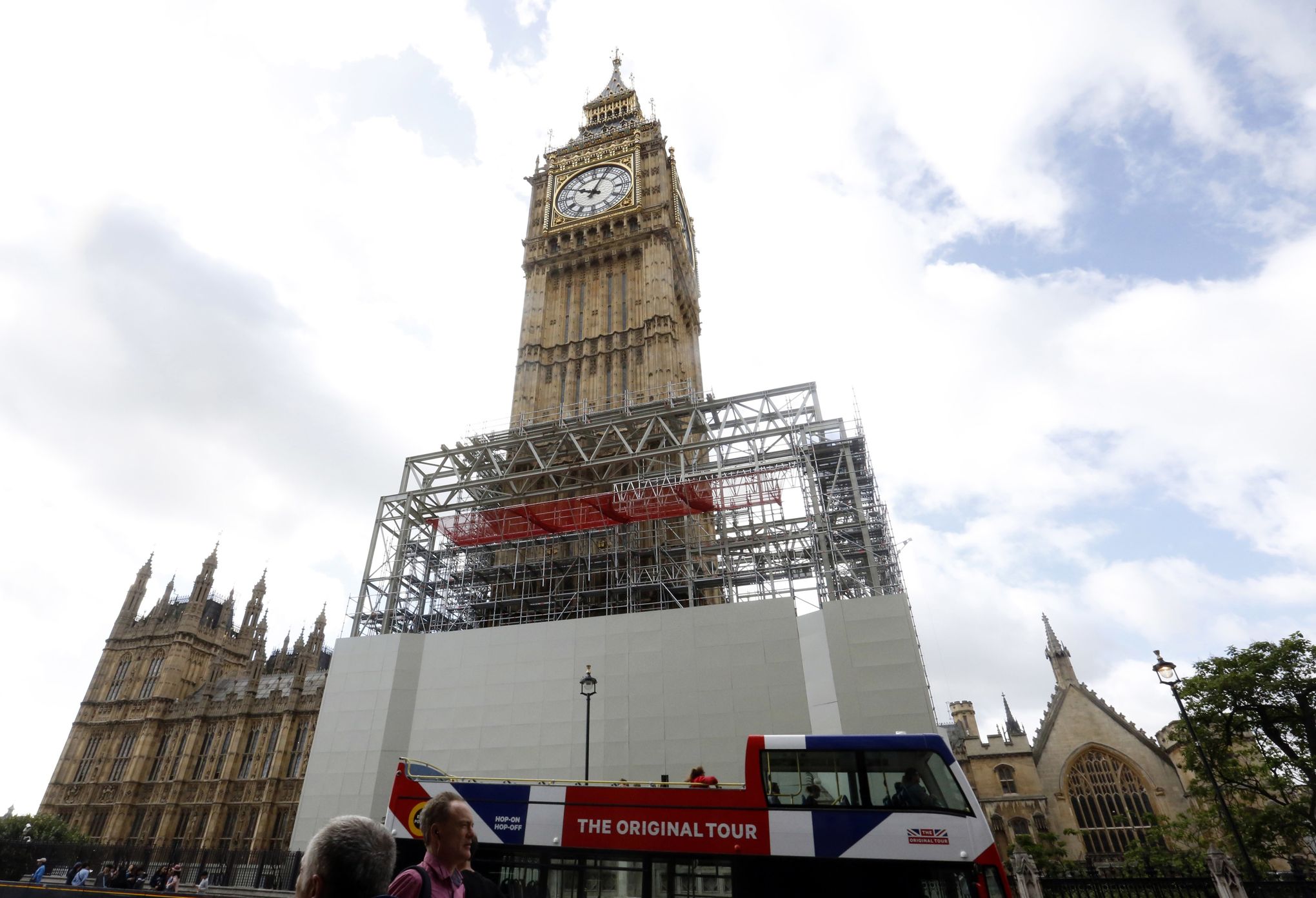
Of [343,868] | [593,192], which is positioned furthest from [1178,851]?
[593,192]

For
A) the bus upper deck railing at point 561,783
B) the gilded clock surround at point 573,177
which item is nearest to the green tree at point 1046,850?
the bus upper deck railing at point 561,783

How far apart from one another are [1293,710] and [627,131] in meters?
49.9

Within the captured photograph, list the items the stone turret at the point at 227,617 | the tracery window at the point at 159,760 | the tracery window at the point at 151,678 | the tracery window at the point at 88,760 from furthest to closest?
the stone turret at the point at 227,617 → the tracery window at the point at 151,678 → the tracery window at the point at 88,760 → the tracery window at the point at 159,760

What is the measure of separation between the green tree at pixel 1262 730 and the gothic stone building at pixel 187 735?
53.3 m

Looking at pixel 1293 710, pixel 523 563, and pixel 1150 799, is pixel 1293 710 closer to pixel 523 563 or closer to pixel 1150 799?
pixel 1150 799

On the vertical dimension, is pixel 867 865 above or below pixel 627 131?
below

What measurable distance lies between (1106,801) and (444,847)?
4732cm

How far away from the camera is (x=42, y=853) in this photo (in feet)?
105

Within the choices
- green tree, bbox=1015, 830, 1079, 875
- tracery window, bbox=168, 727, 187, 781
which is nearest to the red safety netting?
green tree, bbox=1015, 830, 1079, 875

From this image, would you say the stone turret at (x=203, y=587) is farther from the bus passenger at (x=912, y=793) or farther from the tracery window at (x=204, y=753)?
the bus passenger at (x=912, y=793)

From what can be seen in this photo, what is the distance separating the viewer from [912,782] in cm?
941

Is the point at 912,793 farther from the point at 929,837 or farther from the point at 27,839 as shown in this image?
the point at 27,839

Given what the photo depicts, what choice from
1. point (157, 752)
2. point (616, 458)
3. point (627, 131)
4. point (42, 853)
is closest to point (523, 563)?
point (616, 458)

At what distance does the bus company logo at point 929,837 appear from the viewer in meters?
8.88
